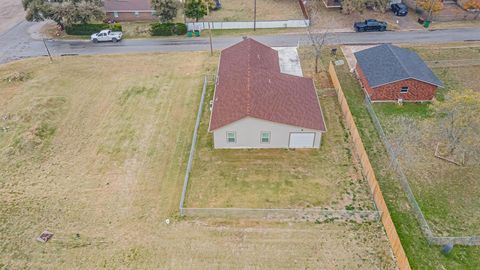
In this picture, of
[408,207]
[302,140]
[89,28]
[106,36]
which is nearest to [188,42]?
[106,36]

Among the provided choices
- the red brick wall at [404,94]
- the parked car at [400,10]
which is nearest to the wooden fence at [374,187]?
the red brick wall at [404,94]

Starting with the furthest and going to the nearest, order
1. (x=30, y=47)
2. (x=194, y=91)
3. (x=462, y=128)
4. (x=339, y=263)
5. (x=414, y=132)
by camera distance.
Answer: (x=30, y=47)
(x=194, y=91)
(x=414, y=132)
(x=462, y=128)
(x=339, y=263)

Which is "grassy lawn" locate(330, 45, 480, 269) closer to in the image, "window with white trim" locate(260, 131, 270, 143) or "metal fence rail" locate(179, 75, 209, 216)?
"window with white trim" locate(260, 131, 270, 143)

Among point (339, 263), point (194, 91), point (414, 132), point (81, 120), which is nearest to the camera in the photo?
point (339, 263)

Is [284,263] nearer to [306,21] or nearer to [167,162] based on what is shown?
[167,162]

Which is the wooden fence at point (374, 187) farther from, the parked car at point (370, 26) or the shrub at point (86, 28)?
the shrub at point (86, 28)

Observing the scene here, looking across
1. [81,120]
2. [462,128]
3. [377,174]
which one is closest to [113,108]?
[81,120]

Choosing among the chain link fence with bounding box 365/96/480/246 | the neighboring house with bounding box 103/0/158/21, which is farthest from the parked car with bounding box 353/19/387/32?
the neighboring house with bounding box 103/0/158/21
